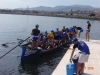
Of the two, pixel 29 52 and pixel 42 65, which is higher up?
pixel 29 52

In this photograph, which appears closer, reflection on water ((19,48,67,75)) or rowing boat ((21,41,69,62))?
reflection on water ((19,48,67,75))

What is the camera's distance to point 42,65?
16266 millimetres

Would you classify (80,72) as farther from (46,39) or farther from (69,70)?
(46,39)

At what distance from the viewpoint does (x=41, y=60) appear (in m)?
17.4

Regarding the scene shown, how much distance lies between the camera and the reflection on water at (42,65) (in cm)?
1479

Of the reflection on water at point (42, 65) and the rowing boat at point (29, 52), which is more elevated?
the rowing boat at point (29, 52)

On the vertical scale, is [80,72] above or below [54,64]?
above

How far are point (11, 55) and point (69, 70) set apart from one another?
959 centimetres

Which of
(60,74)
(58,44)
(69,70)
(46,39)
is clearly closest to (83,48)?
→ (69,70)

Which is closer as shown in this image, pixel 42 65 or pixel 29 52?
pixel 42 65

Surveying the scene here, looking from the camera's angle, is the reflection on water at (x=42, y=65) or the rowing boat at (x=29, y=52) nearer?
the reflection on water at (x=42, y=65)

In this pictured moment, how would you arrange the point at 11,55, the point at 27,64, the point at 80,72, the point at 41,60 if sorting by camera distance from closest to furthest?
the point at 80,72
the point at 27,64
the point at 41,60
the point at 11,55

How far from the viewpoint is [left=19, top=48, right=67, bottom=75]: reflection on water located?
1479 cm

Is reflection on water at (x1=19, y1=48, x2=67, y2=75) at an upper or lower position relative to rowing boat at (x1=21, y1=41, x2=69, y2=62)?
lower
